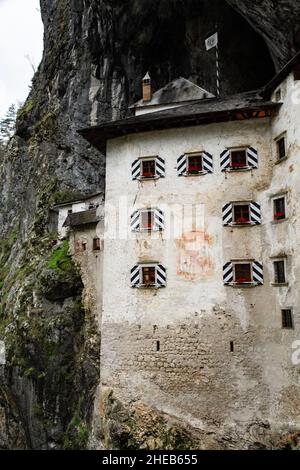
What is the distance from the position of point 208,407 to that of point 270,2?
16.2m

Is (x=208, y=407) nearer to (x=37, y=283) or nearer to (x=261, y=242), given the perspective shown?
(x=261, y=242)

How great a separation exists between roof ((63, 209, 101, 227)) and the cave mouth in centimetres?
1105

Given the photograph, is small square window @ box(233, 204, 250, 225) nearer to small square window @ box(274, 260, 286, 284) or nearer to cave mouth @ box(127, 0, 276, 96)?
small square window @ box(274, 260, 286, 284)

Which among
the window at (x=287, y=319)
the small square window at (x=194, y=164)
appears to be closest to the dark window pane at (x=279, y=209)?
the small square window at (x=194, y=164)

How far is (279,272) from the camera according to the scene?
15.6 metres

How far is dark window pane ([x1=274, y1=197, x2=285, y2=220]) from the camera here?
51.8 ft

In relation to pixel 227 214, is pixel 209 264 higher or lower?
lower

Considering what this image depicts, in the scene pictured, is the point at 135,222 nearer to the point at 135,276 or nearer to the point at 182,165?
the point at 135,276

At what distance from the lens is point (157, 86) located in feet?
91.1

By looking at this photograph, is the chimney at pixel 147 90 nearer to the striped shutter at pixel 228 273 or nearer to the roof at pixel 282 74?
the roof at pixel 282 74

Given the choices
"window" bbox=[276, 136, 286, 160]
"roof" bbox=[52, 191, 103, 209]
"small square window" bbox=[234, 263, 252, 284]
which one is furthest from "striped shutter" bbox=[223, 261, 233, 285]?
"roof" bbox=[52, 191, 103, 209]

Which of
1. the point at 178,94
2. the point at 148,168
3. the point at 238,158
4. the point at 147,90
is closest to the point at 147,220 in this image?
the point at 148,168

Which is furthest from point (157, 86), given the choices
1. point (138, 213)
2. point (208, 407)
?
point (208, 407)

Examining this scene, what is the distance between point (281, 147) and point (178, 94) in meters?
9.63
